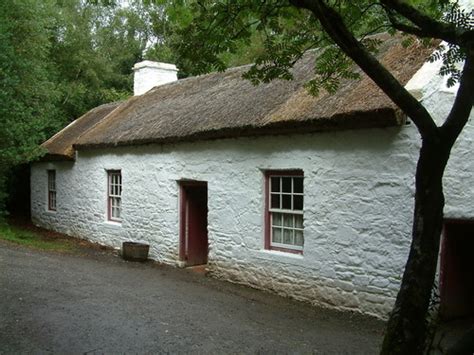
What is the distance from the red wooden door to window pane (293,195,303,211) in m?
3.20

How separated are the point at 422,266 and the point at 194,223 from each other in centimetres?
837

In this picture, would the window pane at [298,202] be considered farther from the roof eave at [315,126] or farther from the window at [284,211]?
the roof eave at [315,126]

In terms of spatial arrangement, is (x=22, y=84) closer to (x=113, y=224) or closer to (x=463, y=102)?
(x=113, y=224)

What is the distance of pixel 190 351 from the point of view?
19.9ft

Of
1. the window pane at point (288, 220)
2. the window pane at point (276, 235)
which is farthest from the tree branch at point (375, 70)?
the window pane at point (276, 235)

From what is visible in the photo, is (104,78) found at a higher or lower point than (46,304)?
higher

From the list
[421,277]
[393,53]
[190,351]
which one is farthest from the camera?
[393,53]

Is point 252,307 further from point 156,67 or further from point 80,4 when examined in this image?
point 80,4

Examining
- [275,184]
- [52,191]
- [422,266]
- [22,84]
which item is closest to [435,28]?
[422,266]

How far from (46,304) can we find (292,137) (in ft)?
15.8

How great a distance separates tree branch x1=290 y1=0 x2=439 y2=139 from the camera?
13.9 feet

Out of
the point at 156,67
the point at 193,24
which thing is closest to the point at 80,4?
the point at 156,67

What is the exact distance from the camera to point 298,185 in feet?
30.8

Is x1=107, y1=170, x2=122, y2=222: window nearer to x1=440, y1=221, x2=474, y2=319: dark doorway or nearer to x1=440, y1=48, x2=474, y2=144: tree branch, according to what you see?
x1=440, y1=221, x2=474, y2=319: dark doorway
